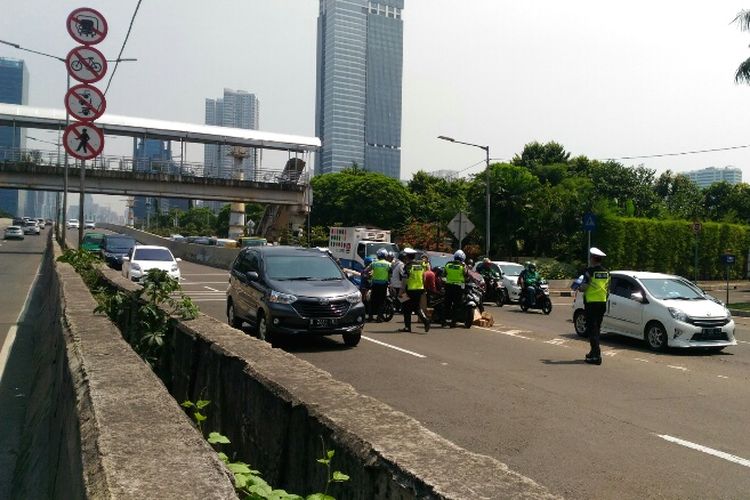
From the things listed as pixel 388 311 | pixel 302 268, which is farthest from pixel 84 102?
pixel 388 311

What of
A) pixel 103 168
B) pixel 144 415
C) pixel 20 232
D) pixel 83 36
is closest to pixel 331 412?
pixel 144 415

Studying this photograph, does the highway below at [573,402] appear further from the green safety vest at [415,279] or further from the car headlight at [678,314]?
the green safety vest at [415,279]

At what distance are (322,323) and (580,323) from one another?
22.1 feet

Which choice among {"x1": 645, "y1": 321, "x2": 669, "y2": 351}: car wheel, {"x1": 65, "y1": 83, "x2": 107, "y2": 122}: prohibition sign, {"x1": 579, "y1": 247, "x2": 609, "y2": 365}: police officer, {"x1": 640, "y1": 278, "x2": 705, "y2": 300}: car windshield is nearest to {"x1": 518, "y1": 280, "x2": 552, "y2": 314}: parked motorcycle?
{"x1": 640, "y1": 278, "x2": 705, "y2": 300}: car windshield

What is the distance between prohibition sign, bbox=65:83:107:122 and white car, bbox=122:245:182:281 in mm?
11715

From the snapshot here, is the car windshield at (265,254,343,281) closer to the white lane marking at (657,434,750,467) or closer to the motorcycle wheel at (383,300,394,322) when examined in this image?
the motorcycle wheel at (383,300,394,322)

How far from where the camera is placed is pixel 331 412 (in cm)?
354

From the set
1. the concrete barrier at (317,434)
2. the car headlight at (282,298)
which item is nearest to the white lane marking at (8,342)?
the car headlight at (282,298)

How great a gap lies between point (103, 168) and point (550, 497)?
48829 mm

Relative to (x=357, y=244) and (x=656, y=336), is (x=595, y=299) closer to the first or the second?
(x=656, y=336)

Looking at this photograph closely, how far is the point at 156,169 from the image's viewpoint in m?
49.7

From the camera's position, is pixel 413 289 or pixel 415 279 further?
pixel 413 289

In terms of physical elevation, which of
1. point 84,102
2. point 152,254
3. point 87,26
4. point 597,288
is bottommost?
point 152,254

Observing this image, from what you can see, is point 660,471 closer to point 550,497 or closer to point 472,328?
point 550,497
